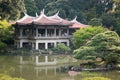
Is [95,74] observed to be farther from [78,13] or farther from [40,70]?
[78,13]

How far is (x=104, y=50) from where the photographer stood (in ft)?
78.2

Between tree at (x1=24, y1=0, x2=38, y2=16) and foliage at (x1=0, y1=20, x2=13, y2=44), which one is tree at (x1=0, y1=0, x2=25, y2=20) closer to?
foliage at (x1=0, y1=20, x2=13, y2=44)

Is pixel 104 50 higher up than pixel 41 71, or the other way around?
pixel 104 50

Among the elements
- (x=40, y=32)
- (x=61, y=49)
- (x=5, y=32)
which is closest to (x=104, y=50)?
(x=61, y=49)

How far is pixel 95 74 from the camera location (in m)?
21.3

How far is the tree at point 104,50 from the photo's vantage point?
23.3 m

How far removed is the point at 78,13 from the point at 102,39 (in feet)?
89.6

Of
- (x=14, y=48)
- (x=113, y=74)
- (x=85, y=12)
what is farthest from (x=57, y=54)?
(x=85, y=12)

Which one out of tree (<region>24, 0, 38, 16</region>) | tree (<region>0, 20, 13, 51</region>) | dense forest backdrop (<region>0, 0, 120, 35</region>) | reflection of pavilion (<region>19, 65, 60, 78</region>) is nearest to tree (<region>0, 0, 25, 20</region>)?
reflection of pavilion (<region>19, 65, 60, 78</region>)

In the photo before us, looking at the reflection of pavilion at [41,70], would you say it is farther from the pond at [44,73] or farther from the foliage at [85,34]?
the foliage at [85,34]

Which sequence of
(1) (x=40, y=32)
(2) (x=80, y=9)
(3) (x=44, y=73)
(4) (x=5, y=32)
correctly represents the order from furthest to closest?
1. (2) (x=80, y=9)
2. (1) (x=40, y=32)
3. (4) (x=5, y=32)
4. (3) (x=44, y=73)

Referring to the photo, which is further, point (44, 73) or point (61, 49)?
point (61, 49)

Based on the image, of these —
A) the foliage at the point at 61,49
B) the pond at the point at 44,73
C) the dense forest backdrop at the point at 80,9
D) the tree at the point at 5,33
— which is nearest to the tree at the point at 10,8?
the pond at the point at 44,73

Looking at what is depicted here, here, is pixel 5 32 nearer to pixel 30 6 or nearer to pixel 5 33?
pixel 5 33
